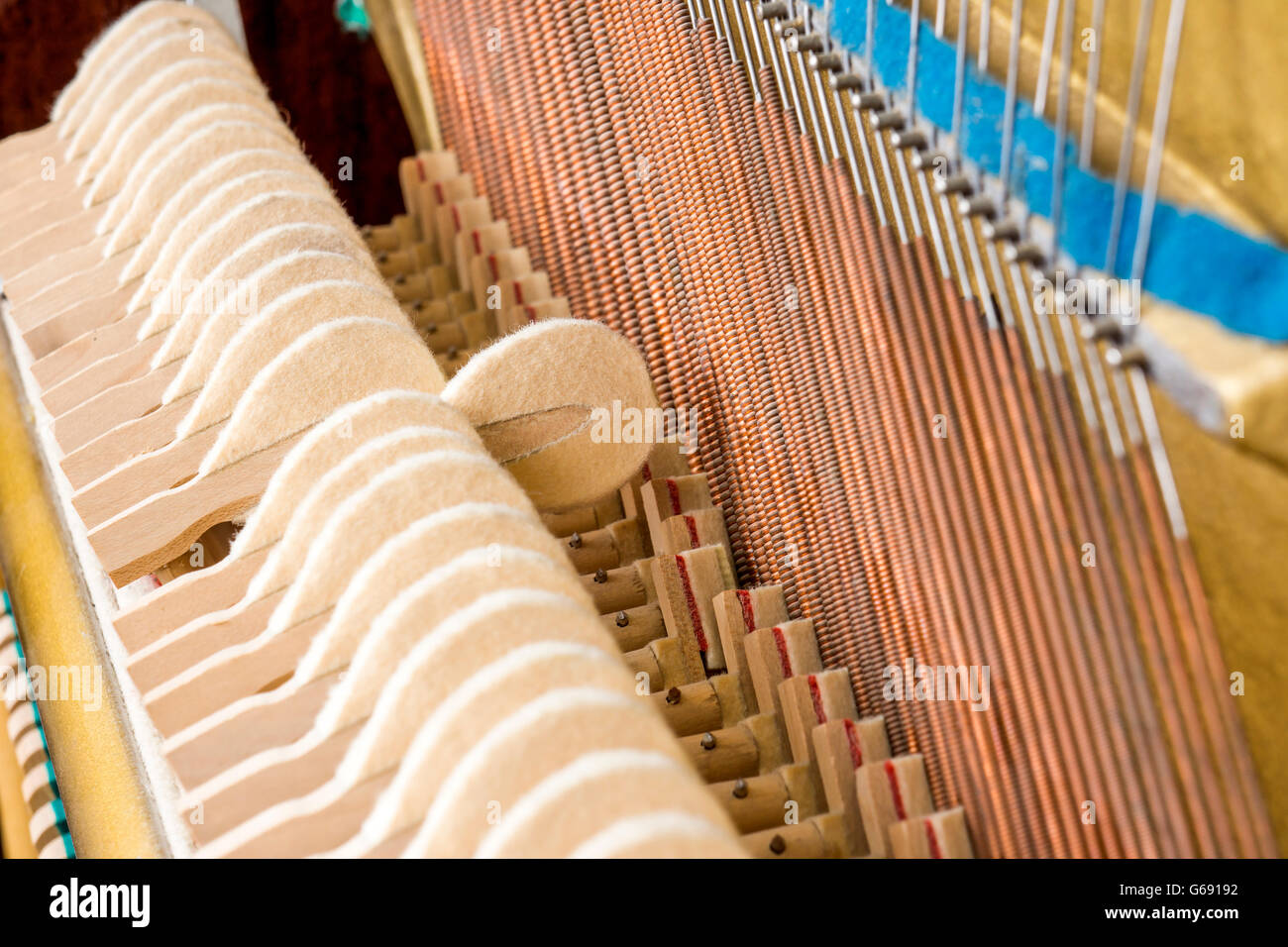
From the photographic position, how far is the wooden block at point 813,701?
158 cm

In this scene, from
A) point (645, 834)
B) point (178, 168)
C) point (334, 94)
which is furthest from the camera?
point (334, 94)

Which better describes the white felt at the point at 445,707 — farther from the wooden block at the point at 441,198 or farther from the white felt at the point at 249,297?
the wooden block at the point at 441,198

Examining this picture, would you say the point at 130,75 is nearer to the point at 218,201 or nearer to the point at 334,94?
the point at 218,201

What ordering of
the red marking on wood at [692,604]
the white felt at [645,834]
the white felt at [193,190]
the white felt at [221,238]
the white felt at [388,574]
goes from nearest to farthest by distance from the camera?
the white felt at [645,834]
the white felt at [388,574]
the red marking on wood at [692,604]
the white felt at [221,238]
the white felt at [193,190]

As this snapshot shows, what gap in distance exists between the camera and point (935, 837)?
4.63ft

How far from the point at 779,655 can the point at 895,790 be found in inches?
9.1

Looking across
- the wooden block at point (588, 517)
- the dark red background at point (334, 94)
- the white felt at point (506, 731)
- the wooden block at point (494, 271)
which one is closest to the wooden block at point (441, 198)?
the wooden block at point (494, 271)

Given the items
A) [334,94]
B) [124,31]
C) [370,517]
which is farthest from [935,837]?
[334,94]

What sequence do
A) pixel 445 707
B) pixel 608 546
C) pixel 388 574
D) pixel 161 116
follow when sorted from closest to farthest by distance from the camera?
1. pixel 445 707
2. pixel 388 574
3. pixel 608 546
4. pixel 161 116

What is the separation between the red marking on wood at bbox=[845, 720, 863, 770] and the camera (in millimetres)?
1533

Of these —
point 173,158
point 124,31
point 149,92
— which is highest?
point 124,31

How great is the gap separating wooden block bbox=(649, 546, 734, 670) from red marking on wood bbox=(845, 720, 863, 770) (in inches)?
9.6

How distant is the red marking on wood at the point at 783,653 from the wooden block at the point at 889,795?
0.64ft

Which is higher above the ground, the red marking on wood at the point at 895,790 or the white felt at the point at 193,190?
the white felt at the point at 193,190
